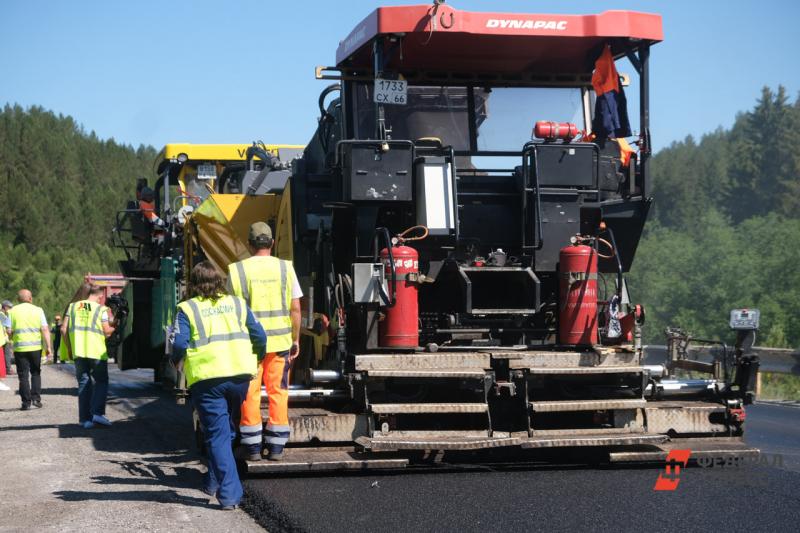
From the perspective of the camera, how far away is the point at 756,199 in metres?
90.8

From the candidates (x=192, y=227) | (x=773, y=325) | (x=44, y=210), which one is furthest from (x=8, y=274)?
(x=192, y=227)

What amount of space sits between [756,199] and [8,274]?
59.9 m

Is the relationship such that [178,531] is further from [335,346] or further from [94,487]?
[335,346]

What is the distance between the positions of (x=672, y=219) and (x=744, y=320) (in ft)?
295

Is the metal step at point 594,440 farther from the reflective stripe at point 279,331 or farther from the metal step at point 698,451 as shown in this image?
the reflective stripe at point 279,331

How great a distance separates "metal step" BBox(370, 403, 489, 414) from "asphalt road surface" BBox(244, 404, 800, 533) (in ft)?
1.37

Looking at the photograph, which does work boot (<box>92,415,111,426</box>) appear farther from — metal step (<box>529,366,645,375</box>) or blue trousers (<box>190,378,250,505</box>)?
metal step (<box>529,366,645,375</box>)

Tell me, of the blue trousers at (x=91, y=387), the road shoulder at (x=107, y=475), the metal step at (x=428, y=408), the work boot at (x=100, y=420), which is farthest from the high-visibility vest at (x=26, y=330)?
the metal step at (x=428, y=408)

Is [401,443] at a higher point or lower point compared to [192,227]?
lower

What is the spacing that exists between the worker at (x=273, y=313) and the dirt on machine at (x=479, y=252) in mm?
211

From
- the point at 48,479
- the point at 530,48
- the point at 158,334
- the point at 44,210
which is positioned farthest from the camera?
the point at 44,210

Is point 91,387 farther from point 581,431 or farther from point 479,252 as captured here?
point 581,431

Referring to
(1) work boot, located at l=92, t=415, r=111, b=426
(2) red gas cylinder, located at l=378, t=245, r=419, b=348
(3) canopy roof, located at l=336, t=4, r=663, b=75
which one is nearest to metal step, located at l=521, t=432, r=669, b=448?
(2) red gas cylinder, located at l=378, t=245, r=419, b=348

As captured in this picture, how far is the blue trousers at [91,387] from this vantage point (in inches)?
434
